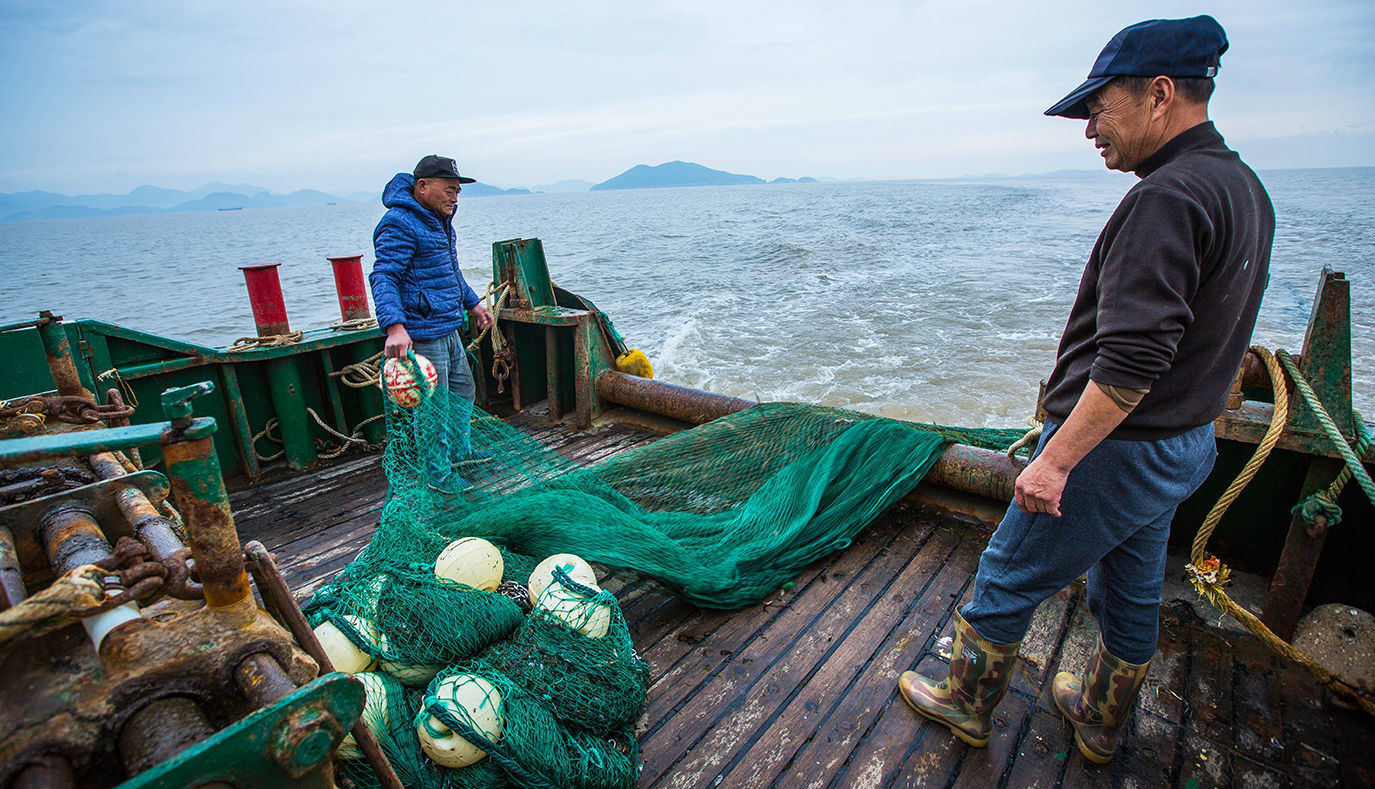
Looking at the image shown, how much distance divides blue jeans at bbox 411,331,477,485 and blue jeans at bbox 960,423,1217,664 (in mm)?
2666

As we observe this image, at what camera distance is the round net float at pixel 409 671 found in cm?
229

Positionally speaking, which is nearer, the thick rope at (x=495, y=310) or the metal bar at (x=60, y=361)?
the metal bar at (x=60, y=361)

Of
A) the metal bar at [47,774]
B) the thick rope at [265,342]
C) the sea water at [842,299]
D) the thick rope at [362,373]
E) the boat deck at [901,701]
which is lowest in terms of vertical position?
the sea water at [842,299]

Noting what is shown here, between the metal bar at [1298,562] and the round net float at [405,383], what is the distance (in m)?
3.86

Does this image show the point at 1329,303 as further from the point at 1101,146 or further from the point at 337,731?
the point at 337,731

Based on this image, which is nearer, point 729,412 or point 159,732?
point 159,732

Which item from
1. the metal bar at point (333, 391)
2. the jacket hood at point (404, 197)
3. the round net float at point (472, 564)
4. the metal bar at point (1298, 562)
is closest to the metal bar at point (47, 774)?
the round net float at point (472, 564)

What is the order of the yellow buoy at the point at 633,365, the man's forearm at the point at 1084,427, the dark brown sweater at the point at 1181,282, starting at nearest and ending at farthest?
the dark brown sweater at the point at 1181,282, the man's forearm at the point at 1084,427, the yellow buoy at the point at 633,365

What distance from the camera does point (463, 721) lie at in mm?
1993

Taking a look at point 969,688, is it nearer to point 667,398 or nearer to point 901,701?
point 901,701

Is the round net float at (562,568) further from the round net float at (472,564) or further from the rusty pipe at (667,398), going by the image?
the rusty pipe at (667,398)

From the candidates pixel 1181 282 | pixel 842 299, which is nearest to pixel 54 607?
pixel 1181 282

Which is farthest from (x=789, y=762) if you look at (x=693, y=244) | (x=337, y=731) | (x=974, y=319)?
(x=693, y=244)

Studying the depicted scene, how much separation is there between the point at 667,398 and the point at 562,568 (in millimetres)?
2529
